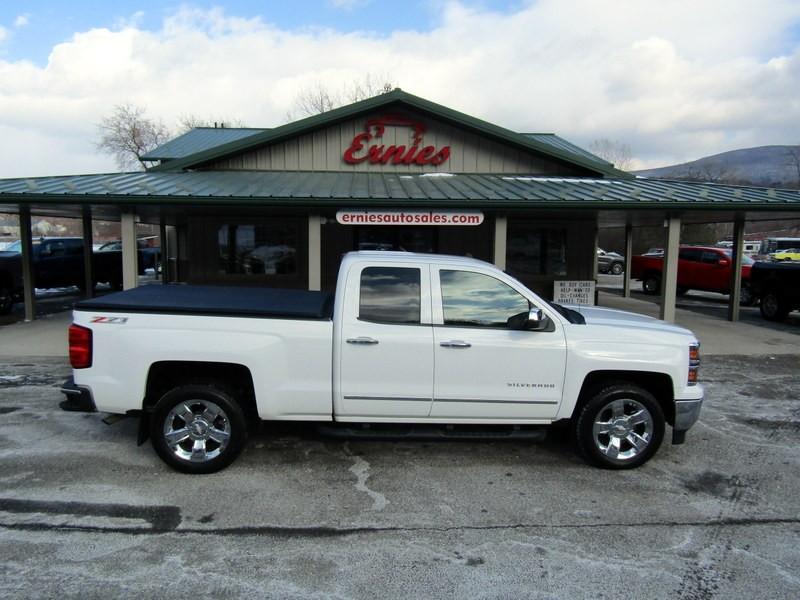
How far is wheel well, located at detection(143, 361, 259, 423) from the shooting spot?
478 cm

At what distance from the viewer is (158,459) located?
5121mm

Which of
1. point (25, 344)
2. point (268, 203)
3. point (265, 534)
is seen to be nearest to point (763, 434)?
point (265, 534)

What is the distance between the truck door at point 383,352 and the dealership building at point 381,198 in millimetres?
5322

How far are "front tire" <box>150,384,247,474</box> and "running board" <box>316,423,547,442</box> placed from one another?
2.43 feet

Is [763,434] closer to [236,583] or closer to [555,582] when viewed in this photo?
[555,582]

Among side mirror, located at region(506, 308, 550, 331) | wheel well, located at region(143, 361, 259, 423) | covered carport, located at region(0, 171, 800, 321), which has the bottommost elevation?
wheel well, located at region(143, 361, 259, 423)

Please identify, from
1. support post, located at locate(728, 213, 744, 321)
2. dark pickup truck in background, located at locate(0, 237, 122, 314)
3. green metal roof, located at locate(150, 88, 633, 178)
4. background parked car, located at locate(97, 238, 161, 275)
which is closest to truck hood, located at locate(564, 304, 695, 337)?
green metal roof, located at locate(150, 88, 633, 178)

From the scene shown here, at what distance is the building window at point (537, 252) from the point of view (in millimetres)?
14422

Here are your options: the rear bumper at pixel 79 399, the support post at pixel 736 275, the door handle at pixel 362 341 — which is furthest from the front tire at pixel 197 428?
the support post at pixel 736 275

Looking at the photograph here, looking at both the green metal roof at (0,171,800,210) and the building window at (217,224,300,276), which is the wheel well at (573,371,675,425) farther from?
the building window at (217,224,300,276)

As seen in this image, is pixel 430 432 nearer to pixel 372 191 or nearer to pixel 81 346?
pixel 81 346

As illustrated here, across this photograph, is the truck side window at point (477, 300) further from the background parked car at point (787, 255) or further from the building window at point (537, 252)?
the background parked car at point (787, 255)

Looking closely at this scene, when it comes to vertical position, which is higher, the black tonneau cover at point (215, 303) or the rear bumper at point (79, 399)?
the black tonneau cover at point (215, 303)

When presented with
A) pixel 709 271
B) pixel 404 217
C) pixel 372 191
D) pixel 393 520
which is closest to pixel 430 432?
pixel 393 520
